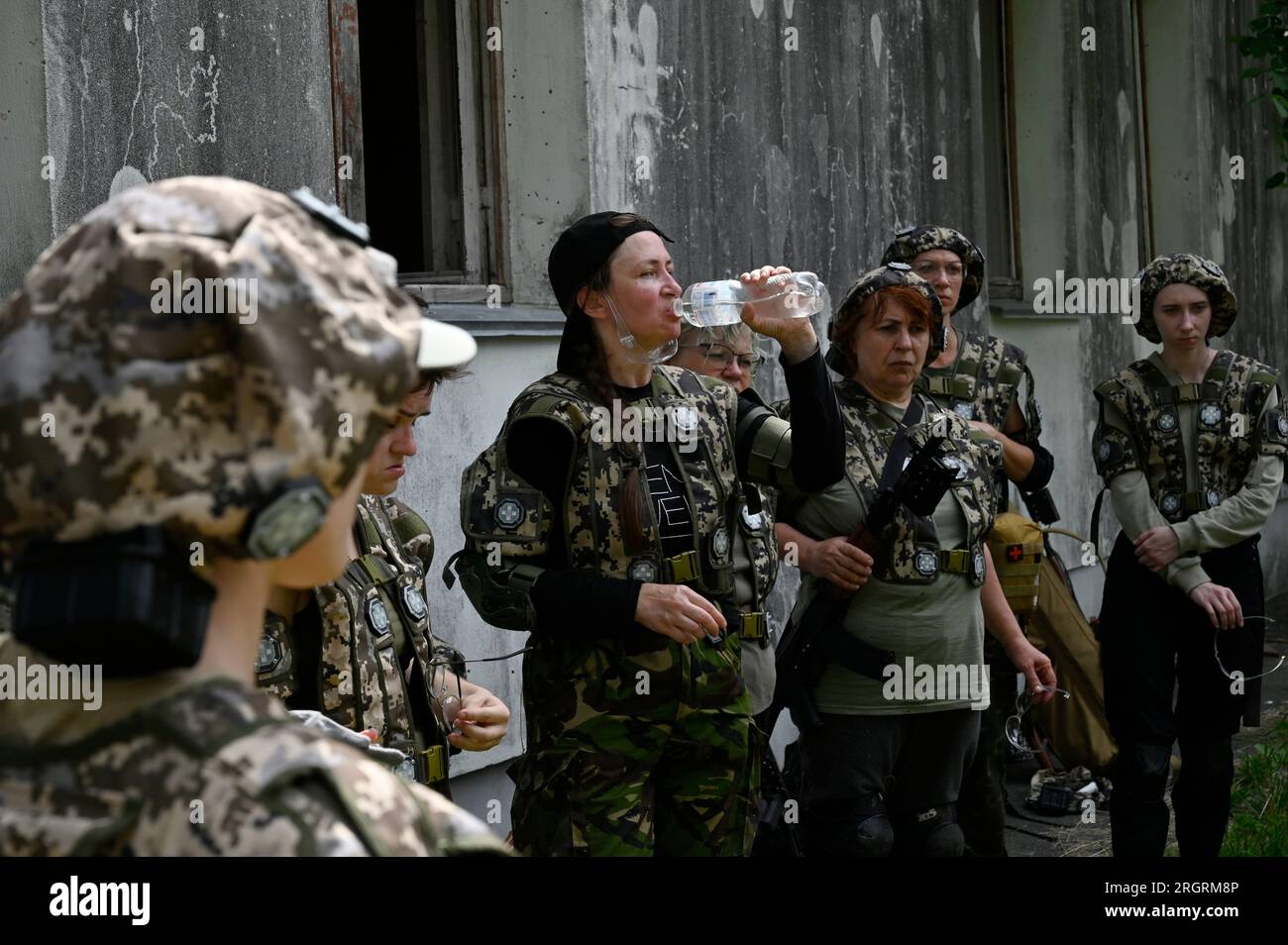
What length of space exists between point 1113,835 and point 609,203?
2946 millimetres

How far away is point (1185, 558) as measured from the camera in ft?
18.3

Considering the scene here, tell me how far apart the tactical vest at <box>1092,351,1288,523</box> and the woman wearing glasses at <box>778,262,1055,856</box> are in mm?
1333

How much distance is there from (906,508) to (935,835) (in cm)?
92

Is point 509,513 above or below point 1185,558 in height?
above

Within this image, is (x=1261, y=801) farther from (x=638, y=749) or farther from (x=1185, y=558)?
(x=638, y=749)

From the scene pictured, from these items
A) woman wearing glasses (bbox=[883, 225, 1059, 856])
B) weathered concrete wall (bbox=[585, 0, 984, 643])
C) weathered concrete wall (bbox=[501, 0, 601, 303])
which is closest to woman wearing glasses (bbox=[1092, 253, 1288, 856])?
woman wearing glasses (bbox=[883, 225, 1059, 856])

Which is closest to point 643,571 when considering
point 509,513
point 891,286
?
point 509,513

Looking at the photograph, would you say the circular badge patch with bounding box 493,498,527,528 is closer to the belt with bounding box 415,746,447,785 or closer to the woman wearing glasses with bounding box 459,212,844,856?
the woman wearing glasses with bounding box 459,212,844,856

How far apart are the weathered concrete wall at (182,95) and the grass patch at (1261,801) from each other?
402cm

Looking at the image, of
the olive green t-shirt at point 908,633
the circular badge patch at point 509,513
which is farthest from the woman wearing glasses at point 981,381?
the circular badge patch at point 509,513

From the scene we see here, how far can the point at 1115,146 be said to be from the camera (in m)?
11.4

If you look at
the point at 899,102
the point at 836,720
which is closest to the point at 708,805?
the point at 836,720
